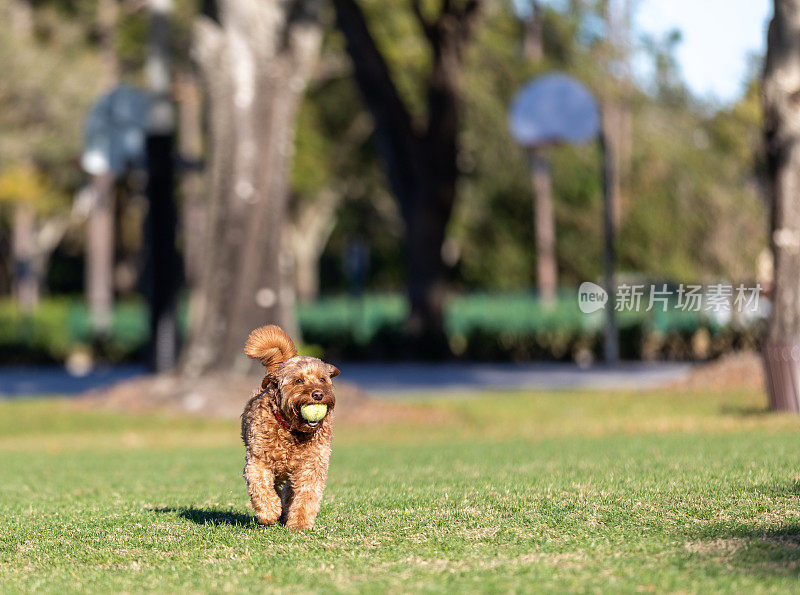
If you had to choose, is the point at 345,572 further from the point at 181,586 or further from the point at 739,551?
the point at 739,551

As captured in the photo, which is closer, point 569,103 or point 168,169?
point 168,169

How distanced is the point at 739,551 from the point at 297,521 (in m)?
2.68

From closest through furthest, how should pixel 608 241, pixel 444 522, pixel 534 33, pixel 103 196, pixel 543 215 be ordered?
pixel 444 522, pixel 608 241, pixel 103 196, pixel 543 215, pixel 534 33

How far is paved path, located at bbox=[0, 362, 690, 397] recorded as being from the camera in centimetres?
2706

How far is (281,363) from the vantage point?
25.6ft

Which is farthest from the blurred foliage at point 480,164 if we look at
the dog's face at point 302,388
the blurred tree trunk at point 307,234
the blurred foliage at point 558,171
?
the dog's face at point 302,388

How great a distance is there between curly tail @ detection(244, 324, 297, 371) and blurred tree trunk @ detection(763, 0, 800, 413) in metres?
11.2

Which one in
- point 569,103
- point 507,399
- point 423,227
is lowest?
point 507,399

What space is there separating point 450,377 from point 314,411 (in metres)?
22.4

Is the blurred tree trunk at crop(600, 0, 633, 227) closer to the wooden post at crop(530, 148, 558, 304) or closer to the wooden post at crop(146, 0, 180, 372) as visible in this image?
the wooden post at crop(530, 148, 558, 304)

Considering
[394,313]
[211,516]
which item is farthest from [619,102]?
[211,516]

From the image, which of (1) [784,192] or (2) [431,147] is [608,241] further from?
(1) [784,192]

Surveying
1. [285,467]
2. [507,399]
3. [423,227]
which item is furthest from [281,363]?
[423,227]

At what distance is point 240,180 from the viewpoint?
20922 millimetres
